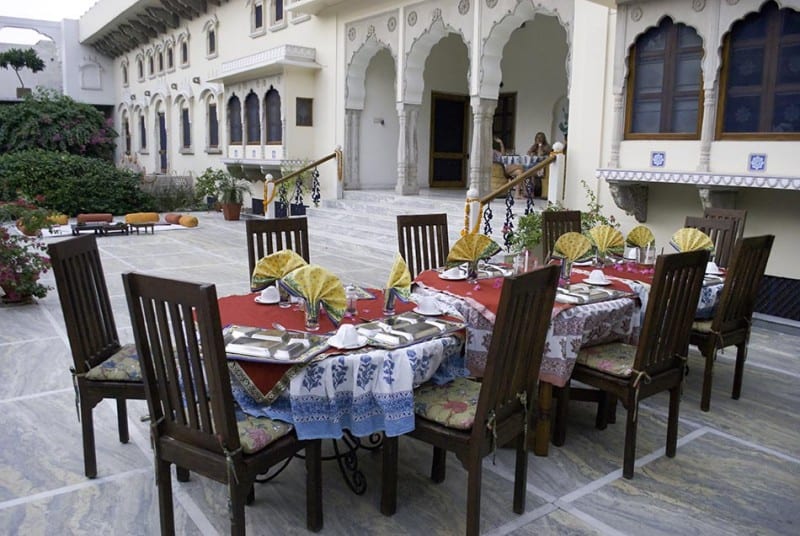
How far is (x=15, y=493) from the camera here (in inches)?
112

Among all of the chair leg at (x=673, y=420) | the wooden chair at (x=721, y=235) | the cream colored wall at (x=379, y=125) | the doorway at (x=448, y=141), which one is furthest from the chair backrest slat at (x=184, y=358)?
the doorway at (x=448, y=141)

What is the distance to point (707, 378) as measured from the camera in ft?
12.6

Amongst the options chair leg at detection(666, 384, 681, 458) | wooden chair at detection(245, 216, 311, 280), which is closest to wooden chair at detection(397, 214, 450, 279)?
wooden chair at detection(245, 216, 311, 280)

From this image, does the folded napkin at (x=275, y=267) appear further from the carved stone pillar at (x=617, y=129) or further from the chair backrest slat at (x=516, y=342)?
the carved stone pillar at (x=617, y=129)

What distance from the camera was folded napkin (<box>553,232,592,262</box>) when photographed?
4.03 m

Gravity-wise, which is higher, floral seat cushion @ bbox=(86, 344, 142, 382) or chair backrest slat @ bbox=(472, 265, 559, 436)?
chair backrest slat @ bbox=(472, 265, 559, 436)

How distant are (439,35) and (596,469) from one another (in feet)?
28.0

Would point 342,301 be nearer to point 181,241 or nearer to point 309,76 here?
point 181,241

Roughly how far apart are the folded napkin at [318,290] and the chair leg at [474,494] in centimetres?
78

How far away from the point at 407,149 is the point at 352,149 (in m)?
1.48

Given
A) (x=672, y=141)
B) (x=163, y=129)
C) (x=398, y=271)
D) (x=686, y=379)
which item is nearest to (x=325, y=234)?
(x=672, y=141)

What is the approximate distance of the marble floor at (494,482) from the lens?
8.75 ft

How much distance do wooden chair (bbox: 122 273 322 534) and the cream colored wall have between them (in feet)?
34.4

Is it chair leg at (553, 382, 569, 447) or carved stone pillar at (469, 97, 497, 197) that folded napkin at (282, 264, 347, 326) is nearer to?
chair leg at (553, 382, 569, 447)
